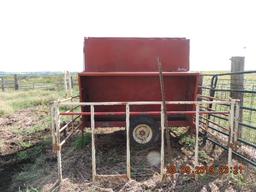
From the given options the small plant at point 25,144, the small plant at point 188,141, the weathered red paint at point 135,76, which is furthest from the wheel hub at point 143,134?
the small plant at point 25,144

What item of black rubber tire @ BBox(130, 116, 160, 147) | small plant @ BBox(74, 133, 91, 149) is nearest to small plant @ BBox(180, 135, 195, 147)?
black rubber tire @ BBox(130, 116, 160, 147)

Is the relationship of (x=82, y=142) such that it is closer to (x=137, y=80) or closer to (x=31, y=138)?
(x=137, y=80)

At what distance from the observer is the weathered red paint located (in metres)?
6.64

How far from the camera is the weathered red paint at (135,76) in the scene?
664 centimetres

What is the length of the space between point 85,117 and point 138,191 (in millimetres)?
2400

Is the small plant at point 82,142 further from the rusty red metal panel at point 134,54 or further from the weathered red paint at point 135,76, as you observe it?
the rusty red metal panel at point 134,54

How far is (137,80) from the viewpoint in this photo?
663 centimetres

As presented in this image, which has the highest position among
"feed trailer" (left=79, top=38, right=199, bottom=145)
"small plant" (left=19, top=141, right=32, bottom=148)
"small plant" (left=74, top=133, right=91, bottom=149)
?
"feed trailer" (left=79, top=38, right=199, bottom=145)

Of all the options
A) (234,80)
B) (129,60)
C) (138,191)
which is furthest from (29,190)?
(234,80)

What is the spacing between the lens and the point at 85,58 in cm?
702

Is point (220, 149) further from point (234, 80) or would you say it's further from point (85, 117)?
point (85, 117)

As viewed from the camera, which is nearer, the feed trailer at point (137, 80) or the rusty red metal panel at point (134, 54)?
the feed trailer at point (137, 80)

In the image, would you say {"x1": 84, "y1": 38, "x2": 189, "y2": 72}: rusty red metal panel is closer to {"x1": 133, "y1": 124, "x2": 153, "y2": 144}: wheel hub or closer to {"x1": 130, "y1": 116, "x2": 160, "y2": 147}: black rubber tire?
{"x1": 130, "y1": 116, "x2": 160, "y2": 147}: black rubber tire
